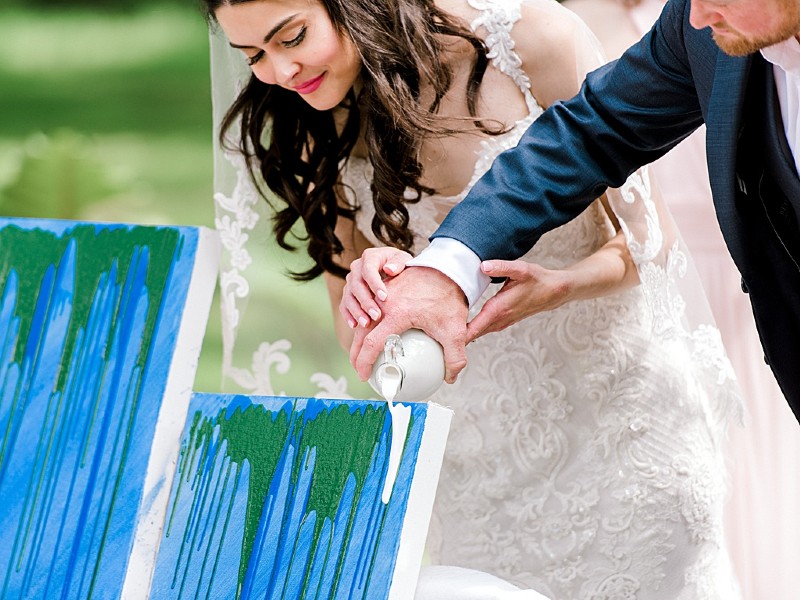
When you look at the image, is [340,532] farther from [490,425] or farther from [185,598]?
[490,425]

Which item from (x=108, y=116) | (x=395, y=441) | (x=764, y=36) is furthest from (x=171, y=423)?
(x=108, y=116)

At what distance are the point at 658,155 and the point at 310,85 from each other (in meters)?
0.45

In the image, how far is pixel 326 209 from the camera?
156 centimetres

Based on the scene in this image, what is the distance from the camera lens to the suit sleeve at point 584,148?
3.73 ft

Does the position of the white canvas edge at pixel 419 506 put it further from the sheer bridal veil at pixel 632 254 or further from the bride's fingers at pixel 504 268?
the sheer bridal veil at pixel 632 254

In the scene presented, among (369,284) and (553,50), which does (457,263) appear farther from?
(553,50)

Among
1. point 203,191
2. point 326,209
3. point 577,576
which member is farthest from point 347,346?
point 203,191

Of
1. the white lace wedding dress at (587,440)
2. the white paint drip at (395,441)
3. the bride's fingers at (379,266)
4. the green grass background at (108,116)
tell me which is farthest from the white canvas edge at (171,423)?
the green grass background at (108,116)

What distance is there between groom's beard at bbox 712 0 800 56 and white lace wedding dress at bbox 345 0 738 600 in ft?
1.69

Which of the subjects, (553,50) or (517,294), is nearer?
(517,294)

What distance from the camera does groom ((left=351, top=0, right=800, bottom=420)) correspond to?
972 mm

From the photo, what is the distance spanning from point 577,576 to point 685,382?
1.01 ft

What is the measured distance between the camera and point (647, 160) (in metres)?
1.22

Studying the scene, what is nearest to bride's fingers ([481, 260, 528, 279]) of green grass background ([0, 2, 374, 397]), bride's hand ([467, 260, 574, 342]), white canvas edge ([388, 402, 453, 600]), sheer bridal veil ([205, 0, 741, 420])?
bride's hand ([467, 260, 574, 342])
